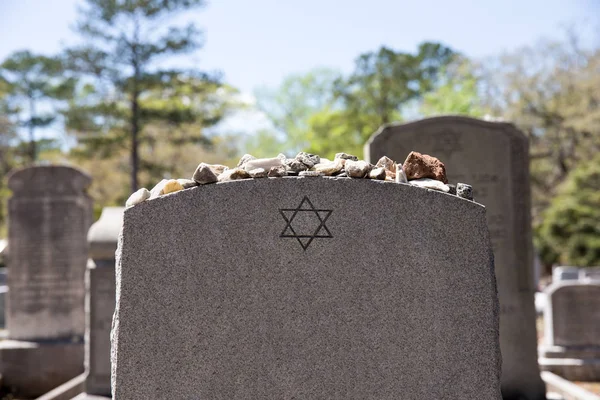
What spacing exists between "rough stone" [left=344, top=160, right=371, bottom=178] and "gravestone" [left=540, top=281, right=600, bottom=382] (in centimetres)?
742

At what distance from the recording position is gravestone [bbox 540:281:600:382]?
30.1ft

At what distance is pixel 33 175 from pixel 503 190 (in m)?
6.36

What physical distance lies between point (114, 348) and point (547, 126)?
1140 inches

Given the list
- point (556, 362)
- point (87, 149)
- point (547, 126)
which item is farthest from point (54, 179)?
point (547, 126)

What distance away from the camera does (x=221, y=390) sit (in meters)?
2.50

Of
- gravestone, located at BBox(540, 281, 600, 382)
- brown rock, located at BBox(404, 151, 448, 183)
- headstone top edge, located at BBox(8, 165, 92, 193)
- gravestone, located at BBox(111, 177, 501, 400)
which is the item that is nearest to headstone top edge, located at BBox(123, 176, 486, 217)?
gravestone, located at BBox(111, 177, 501, 400)

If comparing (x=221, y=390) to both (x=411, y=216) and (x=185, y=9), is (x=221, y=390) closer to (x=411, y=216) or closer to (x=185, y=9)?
(x=411, y=216)

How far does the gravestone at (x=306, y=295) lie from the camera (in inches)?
98.9

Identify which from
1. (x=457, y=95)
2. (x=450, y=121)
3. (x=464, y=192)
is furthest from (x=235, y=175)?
(x=457, y=95)

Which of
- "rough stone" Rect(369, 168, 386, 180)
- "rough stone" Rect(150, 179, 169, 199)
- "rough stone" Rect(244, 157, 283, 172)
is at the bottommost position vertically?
"rough stone" Rect(150, 179, 169, 199)

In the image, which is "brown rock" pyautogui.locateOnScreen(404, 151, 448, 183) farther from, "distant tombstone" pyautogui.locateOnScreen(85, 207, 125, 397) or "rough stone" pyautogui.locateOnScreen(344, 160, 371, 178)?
"distant tombstone" pyautogui.locateOnScreen(85, 207, 125, 397)

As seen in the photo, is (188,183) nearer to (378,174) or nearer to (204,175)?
(204,175)

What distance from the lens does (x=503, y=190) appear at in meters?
6.45

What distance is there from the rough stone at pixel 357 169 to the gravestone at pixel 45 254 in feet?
24.7
